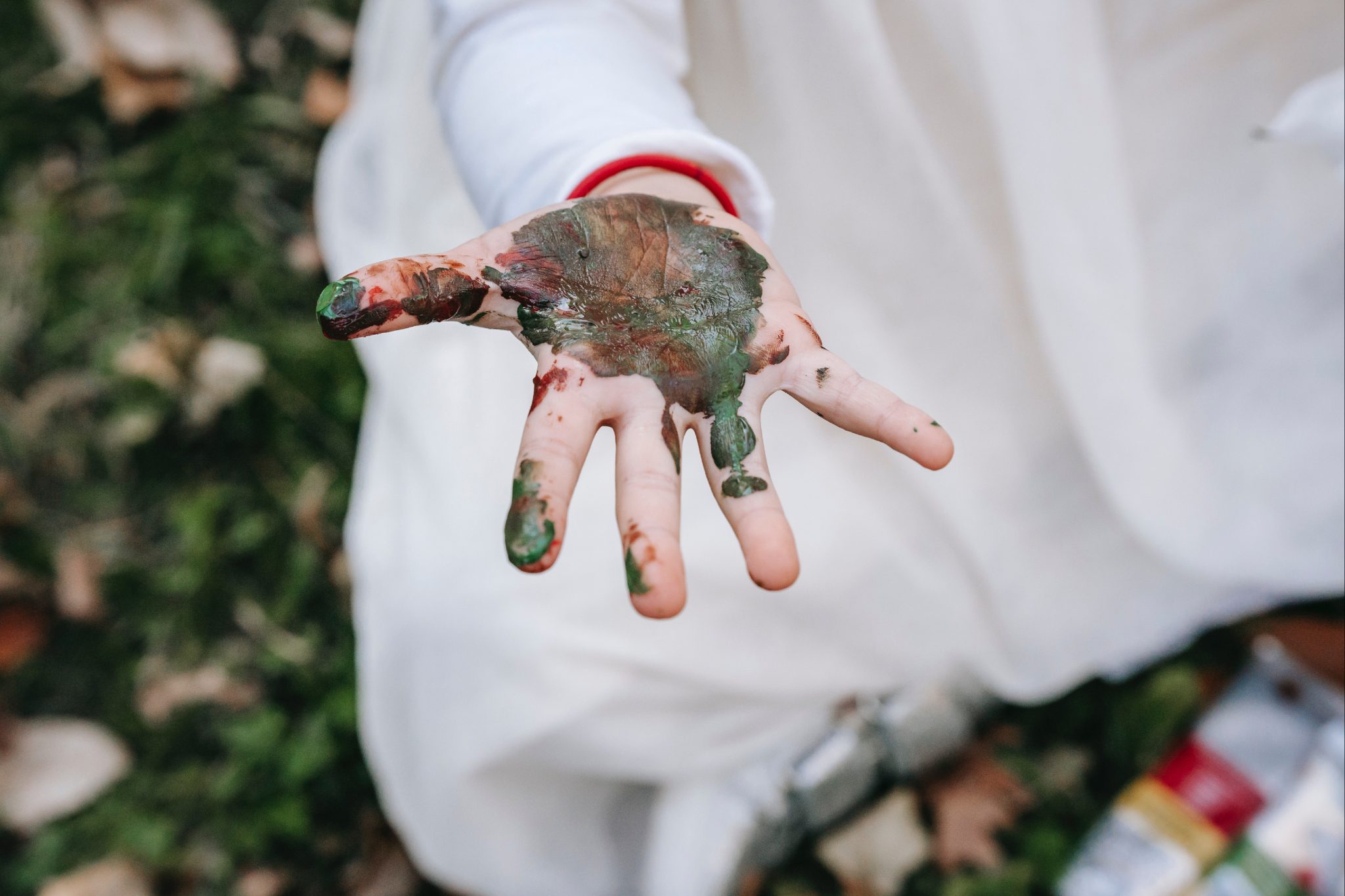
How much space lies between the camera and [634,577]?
0.61 meters

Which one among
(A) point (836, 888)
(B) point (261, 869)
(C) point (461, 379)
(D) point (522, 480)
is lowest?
(A) point (836, 888)

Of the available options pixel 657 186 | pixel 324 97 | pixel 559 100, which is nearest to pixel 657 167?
pixel 657 186

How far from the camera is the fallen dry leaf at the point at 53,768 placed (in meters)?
1.28

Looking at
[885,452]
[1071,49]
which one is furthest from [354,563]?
[1071,49]

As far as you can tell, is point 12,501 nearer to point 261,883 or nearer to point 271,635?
point 271,635

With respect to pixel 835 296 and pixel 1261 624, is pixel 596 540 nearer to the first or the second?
pixel 835 296

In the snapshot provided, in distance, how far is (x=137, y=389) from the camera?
1.58 m

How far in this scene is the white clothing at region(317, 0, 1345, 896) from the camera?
0.87 meters

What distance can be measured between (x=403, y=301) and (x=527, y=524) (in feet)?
0.65

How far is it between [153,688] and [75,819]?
0.20 m

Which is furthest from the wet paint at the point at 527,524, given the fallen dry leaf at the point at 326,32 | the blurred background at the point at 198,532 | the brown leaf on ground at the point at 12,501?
the fallen dry leaf at the point at 326,32

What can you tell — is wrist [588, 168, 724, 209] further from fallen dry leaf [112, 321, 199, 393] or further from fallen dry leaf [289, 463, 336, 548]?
fallen dry leaf [112, 321, 199, 393]

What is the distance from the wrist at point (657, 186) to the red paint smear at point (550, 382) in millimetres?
208

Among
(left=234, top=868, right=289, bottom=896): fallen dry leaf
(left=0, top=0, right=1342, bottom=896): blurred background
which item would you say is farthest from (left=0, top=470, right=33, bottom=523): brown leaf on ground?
(left=234, top=868, right=289, bottom=896): fallen dry leaf
